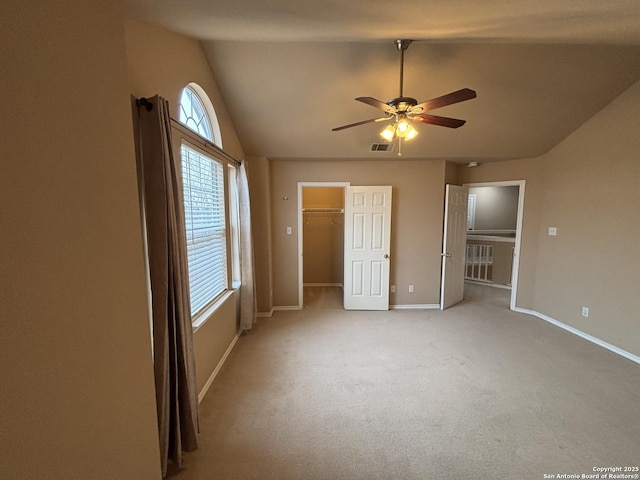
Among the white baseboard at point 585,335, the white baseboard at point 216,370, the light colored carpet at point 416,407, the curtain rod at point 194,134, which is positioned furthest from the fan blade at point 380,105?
the white baseboard at point 585,335

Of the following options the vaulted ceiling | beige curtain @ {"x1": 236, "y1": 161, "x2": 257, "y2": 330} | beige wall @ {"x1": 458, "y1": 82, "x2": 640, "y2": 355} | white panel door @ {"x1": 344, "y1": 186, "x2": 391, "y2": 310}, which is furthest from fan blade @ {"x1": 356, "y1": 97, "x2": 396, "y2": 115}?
beige wall @ {"x1": 458, "y1": 82, "x2": 640, "y2": 355}

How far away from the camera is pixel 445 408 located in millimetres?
2236

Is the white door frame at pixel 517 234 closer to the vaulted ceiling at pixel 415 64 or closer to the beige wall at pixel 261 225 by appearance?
the vaulted ceiling at pixel 415 64

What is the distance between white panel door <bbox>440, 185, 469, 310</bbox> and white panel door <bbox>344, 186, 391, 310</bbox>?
96 cm

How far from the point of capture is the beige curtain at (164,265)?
1.57m

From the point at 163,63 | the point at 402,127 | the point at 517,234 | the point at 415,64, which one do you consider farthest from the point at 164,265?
the point at 517,234

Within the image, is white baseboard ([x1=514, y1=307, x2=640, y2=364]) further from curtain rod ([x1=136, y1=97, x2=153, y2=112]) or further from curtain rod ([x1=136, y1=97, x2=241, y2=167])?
curtain rod ([x1=136, y1=97, x2=153, y2=112])

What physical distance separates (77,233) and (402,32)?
7.16 feet

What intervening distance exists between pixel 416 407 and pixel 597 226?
3.30 meters

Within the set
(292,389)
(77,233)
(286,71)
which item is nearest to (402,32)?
(286,71)

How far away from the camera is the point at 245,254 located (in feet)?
11.6

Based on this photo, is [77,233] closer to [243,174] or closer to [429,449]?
[429,449]

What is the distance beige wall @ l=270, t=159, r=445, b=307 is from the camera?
4.35 metres

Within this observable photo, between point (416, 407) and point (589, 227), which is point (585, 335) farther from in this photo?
point (416, 407)
